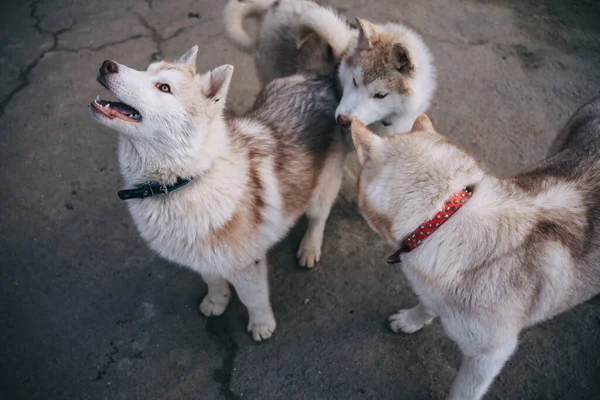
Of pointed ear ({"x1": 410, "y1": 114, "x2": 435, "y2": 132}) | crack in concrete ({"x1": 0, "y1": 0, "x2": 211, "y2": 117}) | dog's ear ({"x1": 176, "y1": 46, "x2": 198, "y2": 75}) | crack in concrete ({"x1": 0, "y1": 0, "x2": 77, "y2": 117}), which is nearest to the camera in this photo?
pointed ear ({"x1": 410, "y1": 114, "x2": 435, "y2": 132})

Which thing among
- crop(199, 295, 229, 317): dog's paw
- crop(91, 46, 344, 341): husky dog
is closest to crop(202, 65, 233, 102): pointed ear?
crop(91, 46, 344, 341): husky dog

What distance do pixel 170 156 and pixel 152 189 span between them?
0.21 m

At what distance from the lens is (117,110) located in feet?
6.19

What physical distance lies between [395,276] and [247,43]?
220 centimetres

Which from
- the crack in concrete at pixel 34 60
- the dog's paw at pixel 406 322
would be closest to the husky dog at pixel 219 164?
the dog's paw at pixel 406 322

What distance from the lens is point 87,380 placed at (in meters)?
2.67

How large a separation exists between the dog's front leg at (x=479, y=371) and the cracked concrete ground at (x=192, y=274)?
42 centimetres

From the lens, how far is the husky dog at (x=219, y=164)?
6.19 feet

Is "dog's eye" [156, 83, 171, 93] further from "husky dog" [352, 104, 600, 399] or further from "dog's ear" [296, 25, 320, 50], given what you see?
"dog's ear" [296, 25, 320, 50]

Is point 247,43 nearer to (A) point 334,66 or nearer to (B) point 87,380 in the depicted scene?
(A) point 334,66

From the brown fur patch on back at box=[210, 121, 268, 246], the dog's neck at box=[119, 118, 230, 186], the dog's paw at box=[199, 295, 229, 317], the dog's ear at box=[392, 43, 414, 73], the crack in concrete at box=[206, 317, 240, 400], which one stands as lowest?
the crack in concrete at box=[206, 317, 240, 400]

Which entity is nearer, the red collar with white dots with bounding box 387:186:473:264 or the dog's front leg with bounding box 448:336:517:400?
the red collar with white dots with bounding box 387:186:473:264

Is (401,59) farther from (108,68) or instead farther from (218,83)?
(108,68)

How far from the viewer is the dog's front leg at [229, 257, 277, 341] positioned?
2.41m
